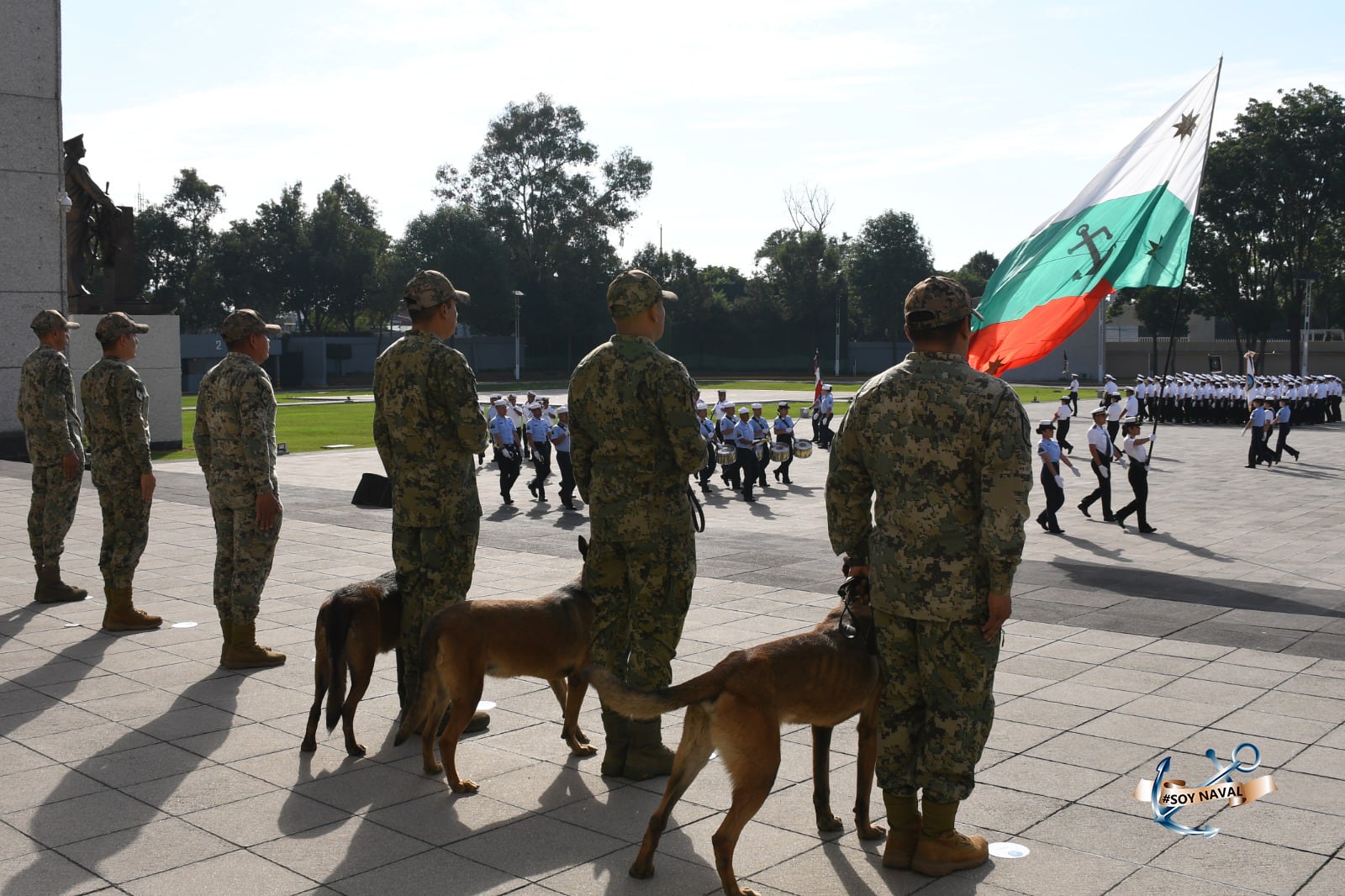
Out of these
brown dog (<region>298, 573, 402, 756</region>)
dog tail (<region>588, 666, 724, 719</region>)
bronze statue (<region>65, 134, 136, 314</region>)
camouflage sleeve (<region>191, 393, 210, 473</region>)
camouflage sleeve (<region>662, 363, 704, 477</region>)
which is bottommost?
brown dog (<region>298, 573, 402, 756</region>)

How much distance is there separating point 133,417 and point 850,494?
19.5ft

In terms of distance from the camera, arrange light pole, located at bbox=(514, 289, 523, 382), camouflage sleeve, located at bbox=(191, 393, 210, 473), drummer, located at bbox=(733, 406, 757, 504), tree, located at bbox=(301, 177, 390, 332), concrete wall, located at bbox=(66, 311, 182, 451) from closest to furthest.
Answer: camouflage sleeve, located at bbox=(191, 393, 210, 473), drummer, located at bbox=(733, 406, 757, 504), concrete wall, located at bbox=(66, 311, 182, 451), light pole, located at bbox=(514, 289, 523, 382), tree, located at bbox=(301, 177, 390, 332)

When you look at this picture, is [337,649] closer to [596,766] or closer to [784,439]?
[596,766]

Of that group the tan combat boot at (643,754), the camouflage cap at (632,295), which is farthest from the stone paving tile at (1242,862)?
the camouflage cap at (632,295)

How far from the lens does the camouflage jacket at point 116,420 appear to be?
8203 millimetres

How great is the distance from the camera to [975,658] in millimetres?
4176

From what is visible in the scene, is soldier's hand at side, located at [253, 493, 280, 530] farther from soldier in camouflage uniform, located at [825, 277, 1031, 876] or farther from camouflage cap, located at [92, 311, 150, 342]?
soldier in camouflage uniform, located at [825, 277, 1031, 876]

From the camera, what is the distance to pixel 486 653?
17.5 ft

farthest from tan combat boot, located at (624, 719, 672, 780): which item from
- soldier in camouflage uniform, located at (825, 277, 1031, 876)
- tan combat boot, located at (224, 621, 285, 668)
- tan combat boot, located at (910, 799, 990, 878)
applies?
tan combat boot, located at (224, 621, 285, 668)

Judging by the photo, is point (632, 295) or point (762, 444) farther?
point (762, 444)

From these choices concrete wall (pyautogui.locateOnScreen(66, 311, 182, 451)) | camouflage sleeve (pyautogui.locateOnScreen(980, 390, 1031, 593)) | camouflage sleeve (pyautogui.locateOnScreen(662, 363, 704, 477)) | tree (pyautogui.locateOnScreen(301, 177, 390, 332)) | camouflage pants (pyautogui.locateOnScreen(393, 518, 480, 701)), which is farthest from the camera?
tree (pyautogui.locateOnScreen(301, 177, 390, 332))

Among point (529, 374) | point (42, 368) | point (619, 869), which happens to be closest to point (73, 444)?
point (42, 368)

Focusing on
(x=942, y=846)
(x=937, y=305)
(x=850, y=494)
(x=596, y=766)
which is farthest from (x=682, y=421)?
(x=942, y=846)

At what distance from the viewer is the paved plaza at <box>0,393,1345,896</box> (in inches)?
170
